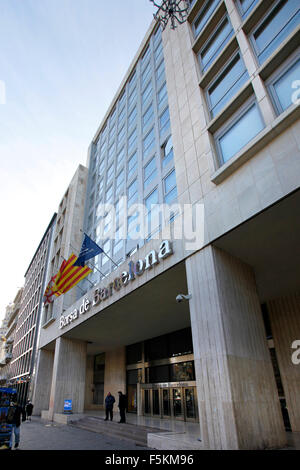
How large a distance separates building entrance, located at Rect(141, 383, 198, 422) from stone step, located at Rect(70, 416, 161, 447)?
435 centimetres

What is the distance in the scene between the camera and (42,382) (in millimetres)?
28578

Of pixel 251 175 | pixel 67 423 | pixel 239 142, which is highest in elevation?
pixel 239 142

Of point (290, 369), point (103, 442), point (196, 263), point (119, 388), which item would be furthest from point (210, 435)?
point (119, 388)

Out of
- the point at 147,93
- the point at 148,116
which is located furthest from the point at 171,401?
the point at 147,93

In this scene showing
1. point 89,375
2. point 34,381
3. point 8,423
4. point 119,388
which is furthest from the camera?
point 89,375

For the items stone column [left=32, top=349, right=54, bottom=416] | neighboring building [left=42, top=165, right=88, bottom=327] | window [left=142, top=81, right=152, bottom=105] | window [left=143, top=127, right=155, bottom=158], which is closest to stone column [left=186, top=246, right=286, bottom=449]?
window [left=143, top=127, right=155, bottom=158]

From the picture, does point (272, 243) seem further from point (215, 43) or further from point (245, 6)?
point (245, 6)

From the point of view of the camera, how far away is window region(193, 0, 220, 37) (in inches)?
571

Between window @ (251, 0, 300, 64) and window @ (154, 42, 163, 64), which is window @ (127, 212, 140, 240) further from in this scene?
window @ (154, 42, 163, 64)

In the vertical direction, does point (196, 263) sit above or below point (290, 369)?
above

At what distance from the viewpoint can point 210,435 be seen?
8.23 m

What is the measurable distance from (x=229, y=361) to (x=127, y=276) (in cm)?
712
